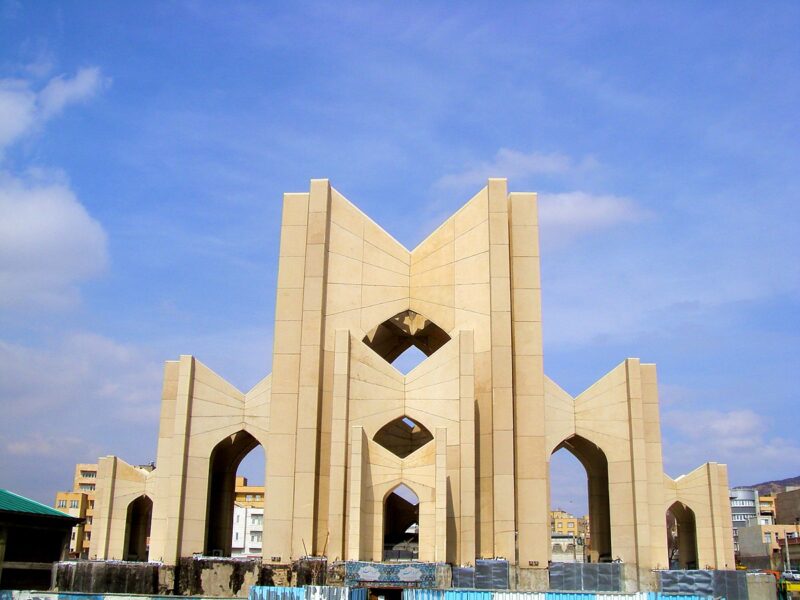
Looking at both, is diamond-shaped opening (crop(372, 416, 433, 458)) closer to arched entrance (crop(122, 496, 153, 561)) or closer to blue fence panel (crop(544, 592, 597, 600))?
arched entrance (crop(122, 496, 153, 561))

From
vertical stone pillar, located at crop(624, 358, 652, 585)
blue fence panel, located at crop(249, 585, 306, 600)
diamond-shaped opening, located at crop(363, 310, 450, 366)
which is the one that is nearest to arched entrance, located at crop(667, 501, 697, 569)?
vertical stone pillar, located at crop(624, 358, 652, 585)

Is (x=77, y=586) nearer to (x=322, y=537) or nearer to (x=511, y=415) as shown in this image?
(x=322, y=537)

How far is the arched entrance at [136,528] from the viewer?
136 ft

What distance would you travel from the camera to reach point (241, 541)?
70.6 m

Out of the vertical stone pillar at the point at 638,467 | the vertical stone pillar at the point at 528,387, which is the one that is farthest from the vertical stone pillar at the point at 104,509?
the vertical stone pillar at the point at 638,467

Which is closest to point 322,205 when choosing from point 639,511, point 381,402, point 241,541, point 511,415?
point 381,402

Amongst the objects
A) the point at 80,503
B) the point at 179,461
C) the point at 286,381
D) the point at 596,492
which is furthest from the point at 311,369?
the point at 80,503

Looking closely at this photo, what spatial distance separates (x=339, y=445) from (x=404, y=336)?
407 inches

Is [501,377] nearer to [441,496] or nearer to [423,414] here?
[423,414]

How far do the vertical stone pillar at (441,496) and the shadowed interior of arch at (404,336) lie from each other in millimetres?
6784

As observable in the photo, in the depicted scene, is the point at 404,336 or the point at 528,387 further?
the point at 404,336

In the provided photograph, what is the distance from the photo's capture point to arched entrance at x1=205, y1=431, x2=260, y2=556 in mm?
37688

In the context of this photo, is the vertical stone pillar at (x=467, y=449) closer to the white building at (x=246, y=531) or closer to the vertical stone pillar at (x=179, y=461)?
the vertical stone pillar at (x=179, y=461)

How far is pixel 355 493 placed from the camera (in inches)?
1142
